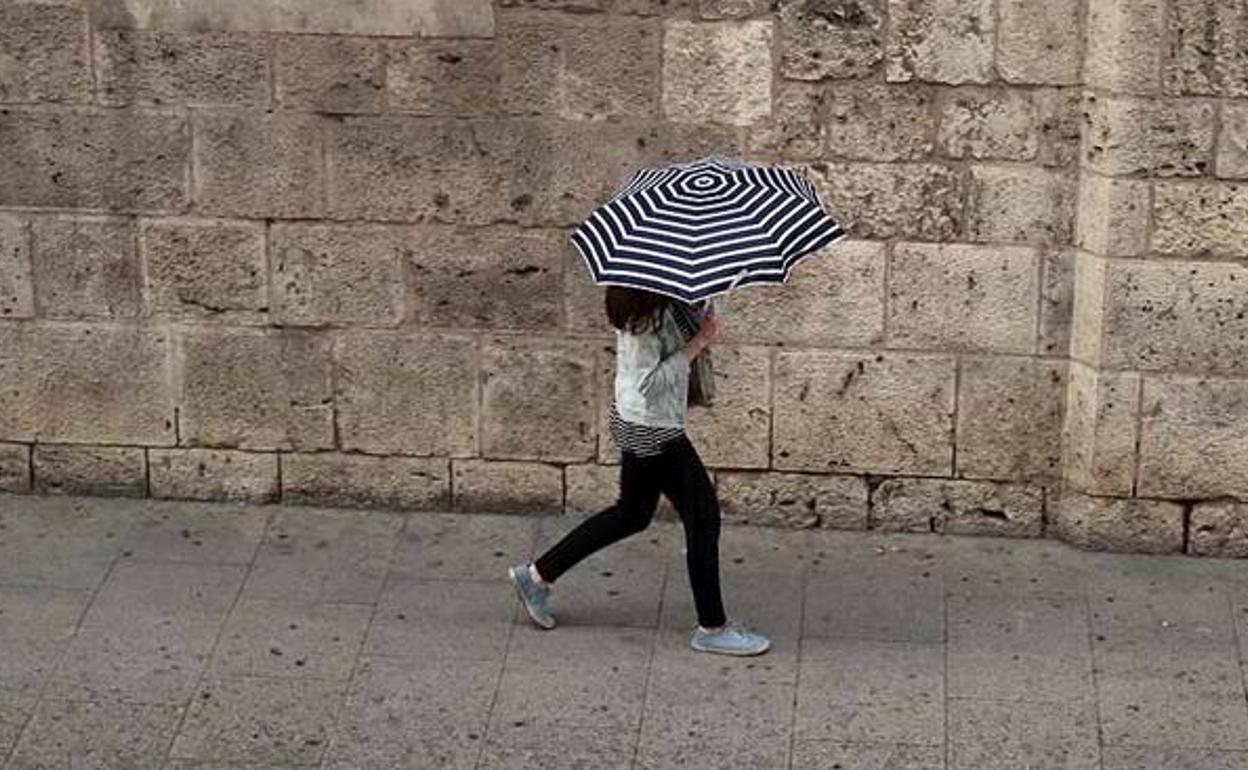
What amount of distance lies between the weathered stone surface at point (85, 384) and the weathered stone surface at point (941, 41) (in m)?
2.68

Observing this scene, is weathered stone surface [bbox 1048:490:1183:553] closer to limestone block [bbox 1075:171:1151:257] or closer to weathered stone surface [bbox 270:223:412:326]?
limestone block [bbox 1075:171:1151:257]

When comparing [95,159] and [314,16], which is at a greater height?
[314,16]

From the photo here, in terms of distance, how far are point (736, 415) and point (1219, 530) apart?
1653mm

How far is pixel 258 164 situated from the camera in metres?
7.93

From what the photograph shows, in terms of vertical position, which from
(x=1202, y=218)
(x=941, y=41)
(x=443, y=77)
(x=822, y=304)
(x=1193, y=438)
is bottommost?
(x=1193, y=438)

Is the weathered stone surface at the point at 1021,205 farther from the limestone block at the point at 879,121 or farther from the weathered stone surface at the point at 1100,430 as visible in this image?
the weathered stone surface at the point at 1100,430

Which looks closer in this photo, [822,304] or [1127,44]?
[1127,44]

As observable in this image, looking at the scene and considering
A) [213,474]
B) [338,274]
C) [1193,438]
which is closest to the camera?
[1193,438]

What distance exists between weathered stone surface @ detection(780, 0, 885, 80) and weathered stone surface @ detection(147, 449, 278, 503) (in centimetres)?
230

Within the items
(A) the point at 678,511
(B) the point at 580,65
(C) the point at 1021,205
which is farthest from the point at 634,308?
(C) the point at 1021,205

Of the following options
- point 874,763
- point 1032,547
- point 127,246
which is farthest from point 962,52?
point 127,246

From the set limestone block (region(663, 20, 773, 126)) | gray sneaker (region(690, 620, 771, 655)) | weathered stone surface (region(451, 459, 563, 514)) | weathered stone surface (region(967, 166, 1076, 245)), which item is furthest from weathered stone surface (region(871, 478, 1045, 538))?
limestone block (region(663, 20, 773, 126))

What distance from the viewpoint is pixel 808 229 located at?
661 cm

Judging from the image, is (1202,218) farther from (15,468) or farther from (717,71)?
(15,468)
